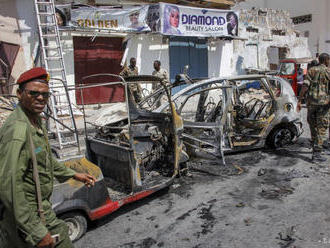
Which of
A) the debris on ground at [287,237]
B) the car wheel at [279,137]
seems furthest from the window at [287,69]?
the debris on ground at [287,237]

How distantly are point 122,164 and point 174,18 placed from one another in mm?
9848

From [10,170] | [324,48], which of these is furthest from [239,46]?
[10,170]

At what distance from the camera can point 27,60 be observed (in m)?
10.1

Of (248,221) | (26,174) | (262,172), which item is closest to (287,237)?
(248,221)

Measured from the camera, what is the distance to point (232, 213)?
3.93m

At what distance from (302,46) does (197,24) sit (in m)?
11.8

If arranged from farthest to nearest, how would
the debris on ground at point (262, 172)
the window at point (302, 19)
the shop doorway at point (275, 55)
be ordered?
the window at point (302, 19)
the shop doorway at point (275, 55)
the debris on ground at point (262, 172)

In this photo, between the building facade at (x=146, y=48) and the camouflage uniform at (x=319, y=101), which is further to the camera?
the building facade at (x=146, y=48)

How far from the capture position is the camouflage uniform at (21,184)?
5.54 feet

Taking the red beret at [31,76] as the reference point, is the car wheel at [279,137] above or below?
below

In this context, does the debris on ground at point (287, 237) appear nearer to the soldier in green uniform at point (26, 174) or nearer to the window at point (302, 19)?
the soldier in green uniform at point (26, 174)

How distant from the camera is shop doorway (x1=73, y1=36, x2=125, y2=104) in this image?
1116cm

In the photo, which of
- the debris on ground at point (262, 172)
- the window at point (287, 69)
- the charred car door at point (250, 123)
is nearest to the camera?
the debris on ground at point (262, 172)

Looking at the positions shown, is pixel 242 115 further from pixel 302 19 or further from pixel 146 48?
pixel 302 19
